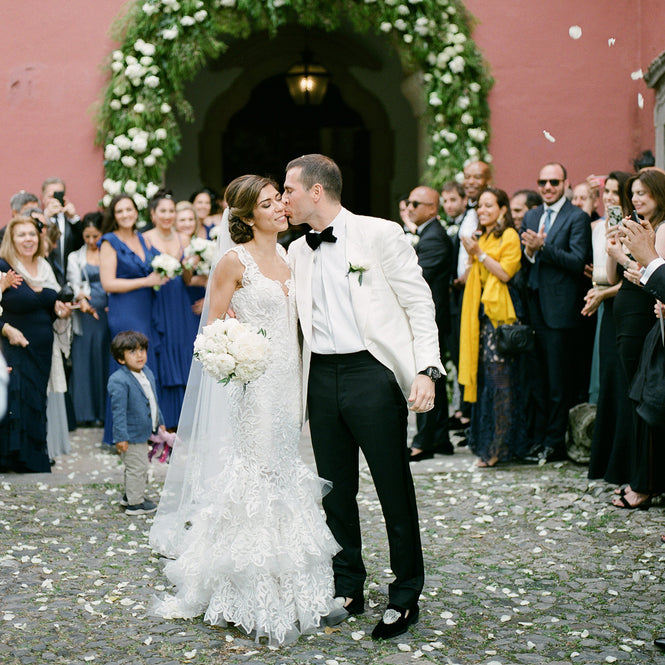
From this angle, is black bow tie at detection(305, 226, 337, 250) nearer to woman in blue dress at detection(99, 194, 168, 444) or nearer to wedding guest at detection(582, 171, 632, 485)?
wedding guest at detection(582, 171, 632, 485)

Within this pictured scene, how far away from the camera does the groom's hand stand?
411 centimetres

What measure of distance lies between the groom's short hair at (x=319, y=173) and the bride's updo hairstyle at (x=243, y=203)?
0.75 feet

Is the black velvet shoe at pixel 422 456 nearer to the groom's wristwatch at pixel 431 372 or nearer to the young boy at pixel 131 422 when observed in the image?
the young boy at pixel 131 422

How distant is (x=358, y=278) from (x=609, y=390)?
3.10 metres

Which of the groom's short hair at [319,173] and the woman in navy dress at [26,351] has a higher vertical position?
the groom's short hair at [319,173]

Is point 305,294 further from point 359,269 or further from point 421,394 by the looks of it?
point 421,394

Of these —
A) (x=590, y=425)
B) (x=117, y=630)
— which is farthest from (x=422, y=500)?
(x=117, y=630)

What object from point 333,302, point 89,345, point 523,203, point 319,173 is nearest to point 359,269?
point 333,302

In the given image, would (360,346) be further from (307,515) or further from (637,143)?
(637,143)

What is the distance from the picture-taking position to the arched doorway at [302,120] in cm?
1338

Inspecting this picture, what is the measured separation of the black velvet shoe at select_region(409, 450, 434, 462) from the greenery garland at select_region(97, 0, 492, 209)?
390 cm

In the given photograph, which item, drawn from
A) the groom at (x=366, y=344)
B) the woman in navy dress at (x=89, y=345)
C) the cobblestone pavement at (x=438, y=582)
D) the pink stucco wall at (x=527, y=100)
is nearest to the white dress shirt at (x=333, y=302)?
the groom at (x=366, y=344)

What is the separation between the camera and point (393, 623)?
4.22m

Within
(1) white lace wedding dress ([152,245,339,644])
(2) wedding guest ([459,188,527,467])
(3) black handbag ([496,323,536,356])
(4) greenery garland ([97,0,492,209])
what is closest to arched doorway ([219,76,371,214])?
(4) greenery garland ([97,0,492,209])
